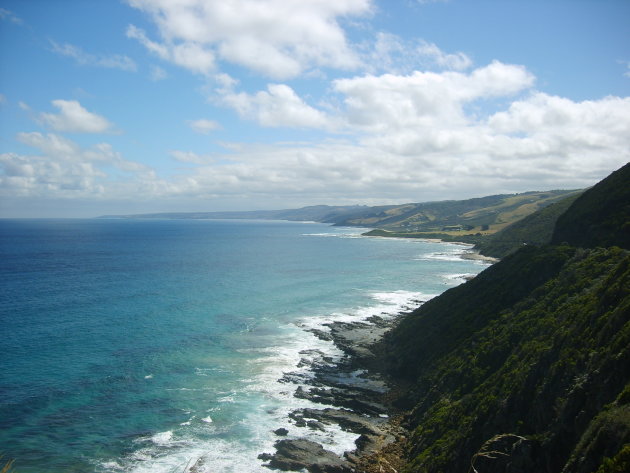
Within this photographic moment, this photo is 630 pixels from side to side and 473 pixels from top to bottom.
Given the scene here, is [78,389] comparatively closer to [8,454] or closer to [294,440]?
[8,454]

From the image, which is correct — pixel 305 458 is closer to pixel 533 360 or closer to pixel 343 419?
pixel 343 419

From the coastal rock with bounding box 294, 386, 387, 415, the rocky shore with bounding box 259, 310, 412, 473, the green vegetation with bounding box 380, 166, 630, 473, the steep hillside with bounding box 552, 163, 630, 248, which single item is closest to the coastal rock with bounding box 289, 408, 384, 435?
the rocky shore with bounding box 259, 310, 412, 473

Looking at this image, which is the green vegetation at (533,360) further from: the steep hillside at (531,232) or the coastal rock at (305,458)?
the steep hillside at (531,232)

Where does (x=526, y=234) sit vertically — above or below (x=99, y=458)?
above

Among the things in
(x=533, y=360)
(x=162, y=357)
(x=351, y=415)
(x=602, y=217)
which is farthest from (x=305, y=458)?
(x=602, y=217)

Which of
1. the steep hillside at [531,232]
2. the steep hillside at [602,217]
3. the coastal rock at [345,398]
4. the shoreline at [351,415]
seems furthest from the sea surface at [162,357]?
the steep hillside at [602,217]

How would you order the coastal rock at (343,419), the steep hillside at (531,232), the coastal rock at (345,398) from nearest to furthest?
the coastal rock at (343,419) < the coastal rock at (345,398) < the steep hillside at (531,232)

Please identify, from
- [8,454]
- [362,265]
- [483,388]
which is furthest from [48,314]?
[362,265]
